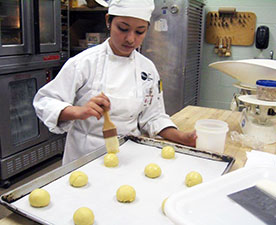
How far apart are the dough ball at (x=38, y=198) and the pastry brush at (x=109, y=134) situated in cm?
36

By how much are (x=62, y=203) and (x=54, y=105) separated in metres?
0.48

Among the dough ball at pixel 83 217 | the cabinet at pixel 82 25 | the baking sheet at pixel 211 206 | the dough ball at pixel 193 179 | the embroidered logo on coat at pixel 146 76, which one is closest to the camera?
the baking sheet at pixel 211 206

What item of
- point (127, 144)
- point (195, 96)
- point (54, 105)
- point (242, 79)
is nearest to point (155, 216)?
point (127, 144)

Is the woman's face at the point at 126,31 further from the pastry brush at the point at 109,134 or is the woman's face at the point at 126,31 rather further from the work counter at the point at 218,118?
the work counter at the point at 218,118

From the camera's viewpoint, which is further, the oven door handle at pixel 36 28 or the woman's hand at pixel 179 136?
the oven door handle at pixel 36 28

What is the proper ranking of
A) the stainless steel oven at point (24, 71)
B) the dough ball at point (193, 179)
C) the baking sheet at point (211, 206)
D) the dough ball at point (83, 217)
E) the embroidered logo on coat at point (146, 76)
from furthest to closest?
the stainless steel oven at point (24, 71)
the embroidered logo on coat at point (146, 76)
the dough ball at point (193, 179)
the dough ball at point (83, 217)
the baking sheet at point (211, 206)

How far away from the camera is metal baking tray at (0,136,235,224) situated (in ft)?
2.62

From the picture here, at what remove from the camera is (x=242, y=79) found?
157 centimetres

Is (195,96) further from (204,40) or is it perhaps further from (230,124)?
(230,124)

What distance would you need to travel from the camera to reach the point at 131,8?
1.27 meters

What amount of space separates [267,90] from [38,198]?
103 cm

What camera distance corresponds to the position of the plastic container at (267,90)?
1292mm

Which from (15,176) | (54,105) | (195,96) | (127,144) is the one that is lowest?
(15,176)

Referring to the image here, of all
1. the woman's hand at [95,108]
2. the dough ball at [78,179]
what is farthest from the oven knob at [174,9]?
the dough ball at [78,179]
